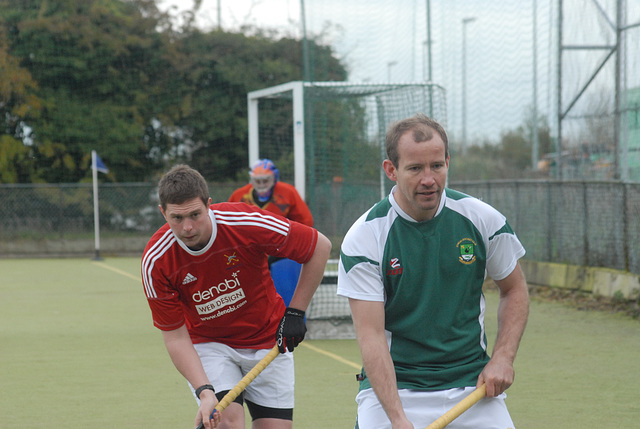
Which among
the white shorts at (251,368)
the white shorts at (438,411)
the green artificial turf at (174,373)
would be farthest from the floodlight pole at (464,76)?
the white shorts at (438,411)

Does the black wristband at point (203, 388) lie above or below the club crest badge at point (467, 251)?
below

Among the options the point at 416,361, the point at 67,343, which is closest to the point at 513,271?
the point at 416,361

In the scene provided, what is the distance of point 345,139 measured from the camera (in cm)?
1035

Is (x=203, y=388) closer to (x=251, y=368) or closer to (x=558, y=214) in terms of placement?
(x=251, y=368)

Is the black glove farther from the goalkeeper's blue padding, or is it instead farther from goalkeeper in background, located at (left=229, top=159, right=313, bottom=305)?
goalkeeper in background, located at (left=229, top=159, right=313, bottom=305)

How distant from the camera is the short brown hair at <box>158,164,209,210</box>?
3.55 m

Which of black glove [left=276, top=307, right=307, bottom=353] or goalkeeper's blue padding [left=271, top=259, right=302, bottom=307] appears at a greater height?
black glove [left=276, top=307, right=307, bottom=353]

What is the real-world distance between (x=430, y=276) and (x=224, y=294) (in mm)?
1283

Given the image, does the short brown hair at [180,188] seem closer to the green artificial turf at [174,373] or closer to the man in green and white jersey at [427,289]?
the man in green and white jersey at [427,289]

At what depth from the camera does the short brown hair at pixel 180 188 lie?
3.55m

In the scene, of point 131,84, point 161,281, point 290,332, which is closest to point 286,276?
point 290,332

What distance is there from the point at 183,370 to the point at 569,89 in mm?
8865

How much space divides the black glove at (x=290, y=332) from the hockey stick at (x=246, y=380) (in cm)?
5

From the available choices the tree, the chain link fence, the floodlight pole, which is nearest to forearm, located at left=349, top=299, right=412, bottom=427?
the chain link fence
